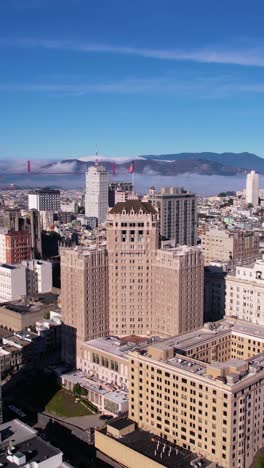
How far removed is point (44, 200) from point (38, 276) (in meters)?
69.2

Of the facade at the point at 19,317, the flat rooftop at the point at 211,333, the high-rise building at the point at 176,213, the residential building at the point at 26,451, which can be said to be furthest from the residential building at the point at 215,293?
the residential building at the point at 26,451

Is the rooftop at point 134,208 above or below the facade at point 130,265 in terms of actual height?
above

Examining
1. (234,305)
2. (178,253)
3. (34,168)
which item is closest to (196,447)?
(178,253)

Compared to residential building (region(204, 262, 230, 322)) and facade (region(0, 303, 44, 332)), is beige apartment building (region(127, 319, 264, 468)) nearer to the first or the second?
residential building (region(204, 262, 230, 322))

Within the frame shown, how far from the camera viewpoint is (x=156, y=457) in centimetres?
2823

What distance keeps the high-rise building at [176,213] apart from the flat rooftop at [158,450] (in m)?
50.0

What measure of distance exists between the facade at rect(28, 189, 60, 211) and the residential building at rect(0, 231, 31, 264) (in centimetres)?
5835

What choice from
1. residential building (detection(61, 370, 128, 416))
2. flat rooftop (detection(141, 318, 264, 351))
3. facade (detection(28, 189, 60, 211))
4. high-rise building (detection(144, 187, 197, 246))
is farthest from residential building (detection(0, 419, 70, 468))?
facade (detection(28, 189, 60, 211))

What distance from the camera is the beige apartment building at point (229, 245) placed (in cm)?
6981

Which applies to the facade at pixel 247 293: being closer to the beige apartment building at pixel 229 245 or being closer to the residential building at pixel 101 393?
the residential building at pixel 101 393

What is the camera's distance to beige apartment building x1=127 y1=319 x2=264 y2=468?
91.8ft

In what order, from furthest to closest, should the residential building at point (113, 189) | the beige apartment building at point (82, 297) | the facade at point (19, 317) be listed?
the residential building at point (113, 189)
the facade at point (19, 317)
the beige apartment building at point (82, 297)

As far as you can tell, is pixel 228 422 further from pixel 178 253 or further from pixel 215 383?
pixel 178 253

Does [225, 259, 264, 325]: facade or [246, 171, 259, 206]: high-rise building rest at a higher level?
[246, 171, 259, 206]: high-rise building
